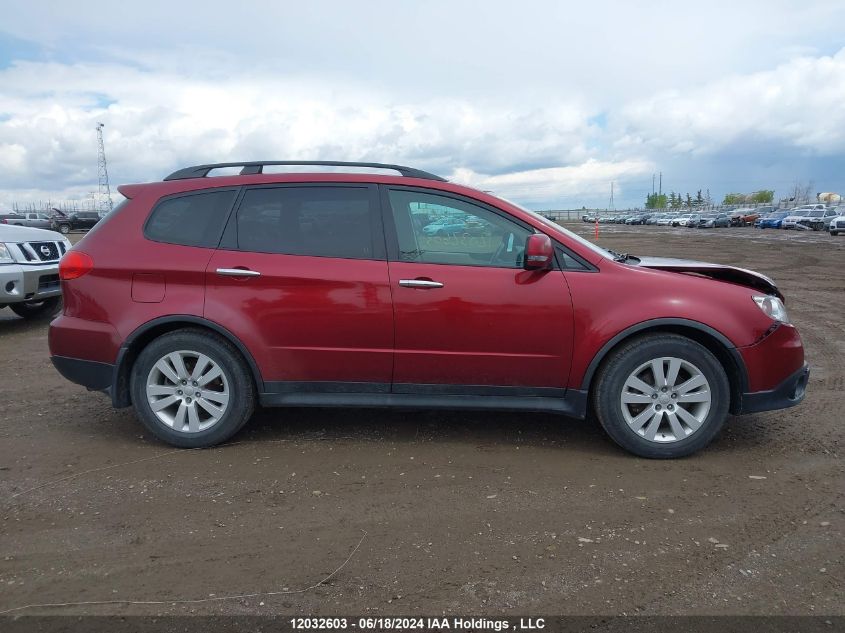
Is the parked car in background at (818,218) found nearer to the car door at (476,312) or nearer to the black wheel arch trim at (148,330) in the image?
the car door at (476,312)

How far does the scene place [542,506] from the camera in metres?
3.44

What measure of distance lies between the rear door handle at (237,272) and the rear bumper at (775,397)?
309 centimetres

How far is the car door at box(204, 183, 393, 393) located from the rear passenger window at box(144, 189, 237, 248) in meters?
0.11

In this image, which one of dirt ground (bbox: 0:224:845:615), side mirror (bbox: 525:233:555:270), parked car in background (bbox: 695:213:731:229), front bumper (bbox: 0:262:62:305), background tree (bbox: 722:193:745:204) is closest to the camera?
dirt ground (bbox: 0:224:845:615)

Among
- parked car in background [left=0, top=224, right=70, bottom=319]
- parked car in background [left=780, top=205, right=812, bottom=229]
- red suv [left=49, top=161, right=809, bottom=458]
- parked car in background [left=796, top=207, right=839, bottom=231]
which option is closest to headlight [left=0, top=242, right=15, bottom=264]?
parked car in background [left=0, top=224, right=70, bottom=319]

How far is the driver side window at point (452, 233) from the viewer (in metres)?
4.10

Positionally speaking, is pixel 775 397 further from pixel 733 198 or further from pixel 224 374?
pixel 733 198

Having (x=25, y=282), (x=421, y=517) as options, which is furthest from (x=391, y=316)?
(x=25, y=282)

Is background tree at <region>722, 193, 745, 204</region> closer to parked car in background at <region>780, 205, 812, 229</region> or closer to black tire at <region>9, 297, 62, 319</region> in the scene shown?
parked car in background at <region>780, 205, 812, 229</region>

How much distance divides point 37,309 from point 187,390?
6.66 m

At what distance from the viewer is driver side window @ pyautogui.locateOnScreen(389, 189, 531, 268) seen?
4.10 metres

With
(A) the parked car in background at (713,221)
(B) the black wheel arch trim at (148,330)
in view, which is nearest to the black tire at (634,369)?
(B) the black wheel arch trim at (148,330)

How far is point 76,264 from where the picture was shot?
14.1ft

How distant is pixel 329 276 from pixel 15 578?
2191 mm
